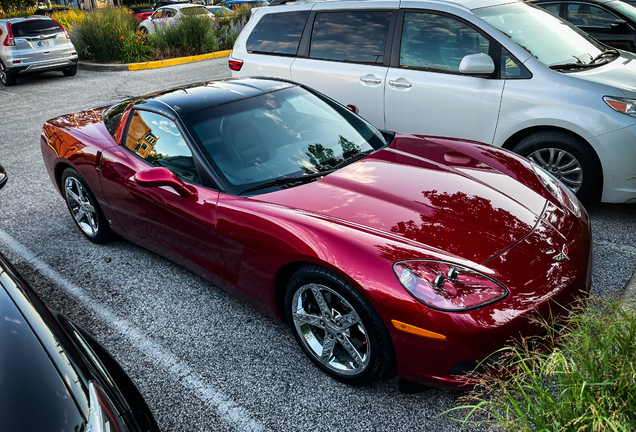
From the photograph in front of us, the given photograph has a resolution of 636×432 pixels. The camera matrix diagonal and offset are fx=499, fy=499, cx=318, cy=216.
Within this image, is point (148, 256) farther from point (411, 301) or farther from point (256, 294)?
point (411, 301)

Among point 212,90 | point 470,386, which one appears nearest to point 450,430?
point 470,386

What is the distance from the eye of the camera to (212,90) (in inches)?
152

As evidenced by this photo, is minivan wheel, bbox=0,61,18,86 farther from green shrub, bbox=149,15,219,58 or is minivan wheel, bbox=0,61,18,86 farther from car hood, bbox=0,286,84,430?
car hood, bbox=0,286,84,430

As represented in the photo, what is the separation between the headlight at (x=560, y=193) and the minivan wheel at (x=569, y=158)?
3.25 ft

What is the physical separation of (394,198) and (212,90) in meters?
1.80

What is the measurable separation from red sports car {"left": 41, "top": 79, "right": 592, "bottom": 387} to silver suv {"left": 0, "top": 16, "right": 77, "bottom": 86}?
10.0 meters

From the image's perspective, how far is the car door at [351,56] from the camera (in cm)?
529

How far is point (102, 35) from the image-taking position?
47.9 feet

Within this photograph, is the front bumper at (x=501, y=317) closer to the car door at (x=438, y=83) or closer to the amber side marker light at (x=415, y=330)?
the amber side marker light at (x=415, y=330)

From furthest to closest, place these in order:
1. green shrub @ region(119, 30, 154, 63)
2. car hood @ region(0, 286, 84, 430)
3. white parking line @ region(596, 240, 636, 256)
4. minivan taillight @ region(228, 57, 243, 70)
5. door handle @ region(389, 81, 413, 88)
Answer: green shrub @ region(119, 30, 154, 63)
minivan taillight @ region(228, 57, 243, 70)
door handle @ region(389, 81, 413, 88)
white parking line @ region(596, 240, 636, 256)
car hood @ region(0, 286, 84, 430)

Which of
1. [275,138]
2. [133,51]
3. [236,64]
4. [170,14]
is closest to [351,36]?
[236,64]

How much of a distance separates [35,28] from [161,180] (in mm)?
12211

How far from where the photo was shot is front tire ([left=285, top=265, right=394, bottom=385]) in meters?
2.49

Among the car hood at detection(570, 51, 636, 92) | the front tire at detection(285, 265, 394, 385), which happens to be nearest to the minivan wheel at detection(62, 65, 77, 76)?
the car hood at detection(570, 51, 636, 92)
